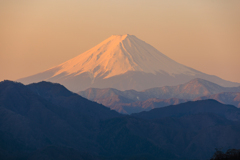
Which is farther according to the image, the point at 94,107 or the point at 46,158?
the point at 94,107

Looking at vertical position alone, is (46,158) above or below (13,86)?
below

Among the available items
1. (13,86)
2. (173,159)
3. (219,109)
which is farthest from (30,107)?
(219,109)

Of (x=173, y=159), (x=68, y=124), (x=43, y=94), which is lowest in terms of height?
(x=173, y=159)

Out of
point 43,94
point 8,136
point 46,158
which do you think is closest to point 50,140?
point 8,136

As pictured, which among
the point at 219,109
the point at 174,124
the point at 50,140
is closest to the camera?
the point at 50,140

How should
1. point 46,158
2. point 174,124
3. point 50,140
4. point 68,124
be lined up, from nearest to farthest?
point 46,158 < point 50,140 < point 68,124 < point 174,124

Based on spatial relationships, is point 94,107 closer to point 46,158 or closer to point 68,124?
point 68,124
